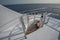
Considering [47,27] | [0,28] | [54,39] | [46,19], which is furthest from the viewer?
[46,19]

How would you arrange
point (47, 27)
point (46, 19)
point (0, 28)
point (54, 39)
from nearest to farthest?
point (54, 39)
point (0, 28)
point (47, 27)
point (46, 19)

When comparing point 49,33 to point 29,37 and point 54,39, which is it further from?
point 29,37

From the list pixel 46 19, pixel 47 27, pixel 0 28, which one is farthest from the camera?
pixel 46 19

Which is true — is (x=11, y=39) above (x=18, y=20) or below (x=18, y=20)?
below

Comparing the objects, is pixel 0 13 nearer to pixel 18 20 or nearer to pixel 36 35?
pixel 18 20

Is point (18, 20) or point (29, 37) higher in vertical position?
point (18, 20)

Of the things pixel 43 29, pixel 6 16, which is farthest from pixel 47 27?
pixel 6 16

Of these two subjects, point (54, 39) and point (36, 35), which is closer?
point (54, 39)

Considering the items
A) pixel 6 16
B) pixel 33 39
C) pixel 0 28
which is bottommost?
pixel 33 39

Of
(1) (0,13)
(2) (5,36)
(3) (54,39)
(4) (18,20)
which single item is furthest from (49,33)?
(1) (0,13)
